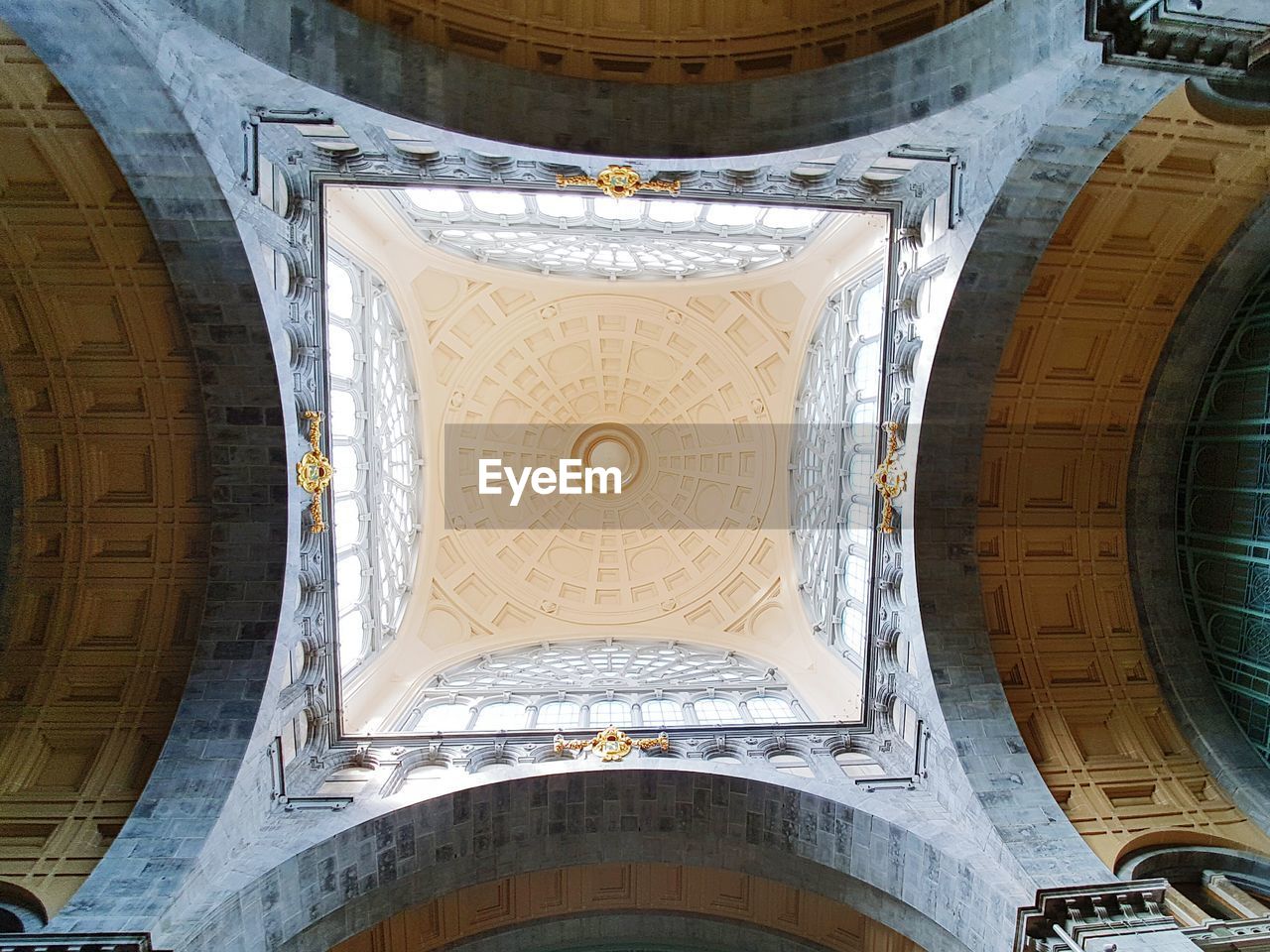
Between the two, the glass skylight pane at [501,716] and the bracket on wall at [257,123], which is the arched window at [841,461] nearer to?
the glass skylight pane at [501,716]

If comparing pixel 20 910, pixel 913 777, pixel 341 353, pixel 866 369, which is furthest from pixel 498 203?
pixel 20 910

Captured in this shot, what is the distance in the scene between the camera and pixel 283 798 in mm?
14914

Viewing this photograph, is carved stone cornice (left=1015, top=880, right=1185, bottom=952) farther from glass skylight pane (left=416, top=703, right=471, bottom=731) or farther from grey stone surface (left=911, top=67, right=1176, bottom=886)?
glass skylight pane (left=416, top=703, right=471, bottom=731)

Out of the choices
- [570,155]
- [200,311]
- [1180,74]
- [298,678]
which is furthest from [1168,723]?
[200,311]

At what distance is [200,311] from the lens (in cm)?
1402

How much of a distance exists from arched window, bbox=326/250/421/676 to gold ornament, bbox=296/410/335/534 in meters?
1.89

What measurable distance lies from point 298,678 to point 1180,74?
1930 cm

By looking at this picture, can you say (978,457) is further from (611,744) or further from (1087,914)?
(611,744)

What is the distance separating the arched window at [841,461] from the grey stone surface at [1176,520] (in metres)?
6.11

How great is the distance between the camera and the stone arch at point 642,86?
1138 centimetres

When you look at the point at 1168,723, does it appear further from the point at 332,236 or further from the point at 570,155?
the point at 332,236

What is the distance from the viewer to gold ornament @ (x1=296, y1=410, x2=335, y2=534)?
15.5 metres

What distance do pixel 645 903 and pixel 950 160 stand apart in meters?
17.1

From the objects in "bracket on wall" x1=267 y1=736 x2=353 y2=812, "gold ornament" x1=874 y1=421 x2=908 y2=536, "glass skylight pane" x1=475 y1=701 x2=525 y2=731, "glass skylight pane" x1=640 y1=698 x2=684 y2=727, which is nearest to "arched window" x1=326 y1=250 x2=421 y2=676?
"bracket on wall" x1=267 y1=736 x2=353 y2=812
